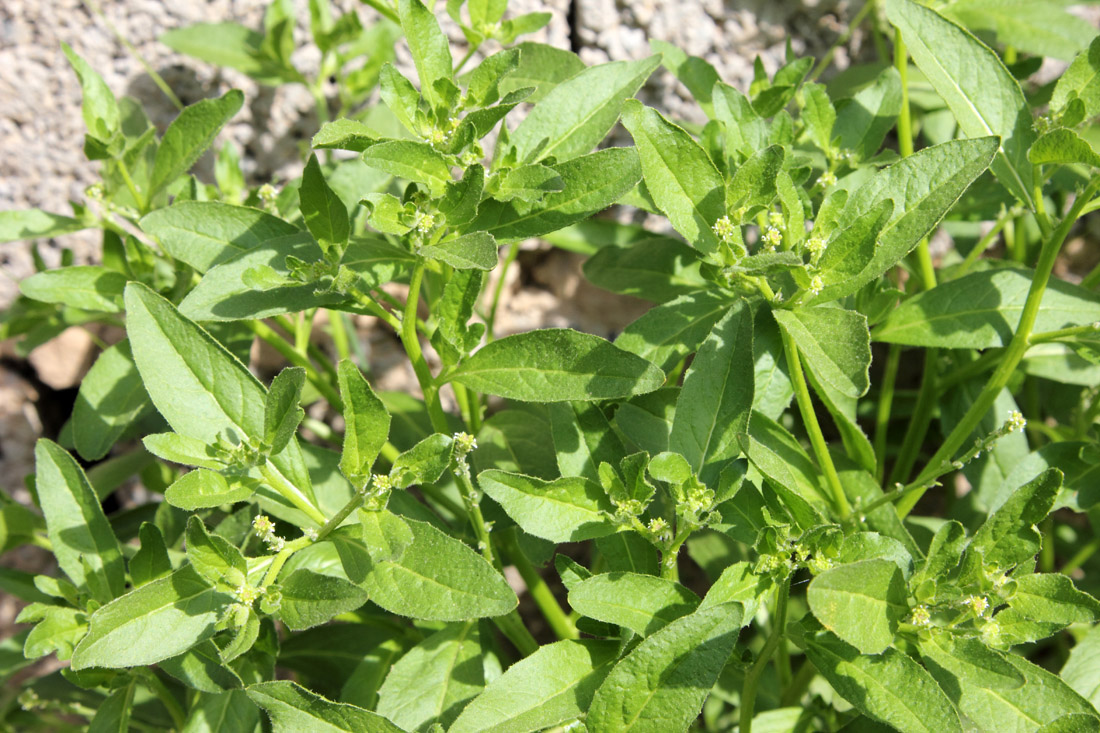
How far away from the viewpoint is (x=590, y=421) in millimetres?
1576

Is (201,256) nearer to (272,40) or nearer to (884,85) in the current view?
(272,40)

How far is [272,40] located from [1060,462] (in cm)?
196

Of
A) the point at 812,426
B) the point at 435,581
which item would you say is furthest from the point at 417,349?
the point at 812,426

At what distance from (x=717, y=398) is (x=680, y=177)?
0.37 m

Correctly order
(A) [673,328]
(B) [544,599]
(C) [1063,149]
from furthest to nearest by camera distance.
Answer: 1. (B) [544,599]
2. (A) [673,328]
3. (C) [1063,149]

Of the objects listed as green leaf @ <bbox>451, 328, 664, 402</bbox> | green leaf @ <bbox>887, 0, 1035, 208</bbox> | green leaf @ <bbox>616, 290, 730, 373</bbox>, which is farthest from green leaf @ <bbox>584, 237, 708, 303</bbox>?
green leaf @ <bbox>887, 0, 1035, 208</bbox>

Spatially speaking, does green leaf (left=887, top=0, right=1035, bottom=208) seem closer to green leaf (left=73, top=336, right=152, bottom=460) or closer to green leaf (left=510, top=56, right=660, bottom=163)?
green leaf (left=510, top=56, right=660, bottom=163)

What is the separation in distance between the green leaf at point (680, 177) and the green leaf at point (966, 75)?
50cm

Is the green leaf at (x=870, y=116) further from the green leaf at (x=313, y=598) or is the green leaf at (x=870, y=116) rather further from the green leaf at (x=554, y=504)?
the green leaf at (x=313, y=598)

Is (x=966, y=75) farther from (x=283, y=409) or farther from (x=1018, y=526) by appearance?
(x=283, y=409)

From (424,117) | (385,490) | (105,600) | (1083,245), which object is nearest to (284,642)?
(105,600)

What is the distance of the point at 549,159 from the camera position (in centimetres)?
154

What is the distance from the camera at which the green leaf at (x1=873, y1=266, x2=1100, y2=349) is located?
1678 millimetres

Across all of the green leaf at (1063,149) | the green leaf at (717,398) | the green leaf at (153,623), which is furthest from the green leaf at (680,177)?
the green leaf at (153,623)
